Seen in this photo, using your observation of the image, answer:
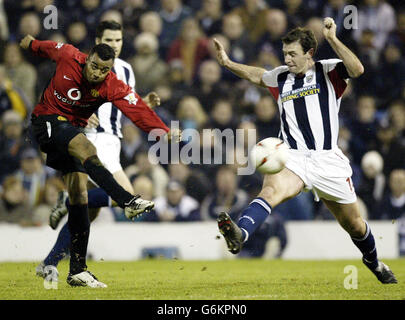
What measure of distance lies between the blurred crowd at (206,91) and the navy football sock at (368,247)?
12.7 feet

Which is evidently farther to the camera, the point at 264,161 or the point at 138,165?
the point at 138,165

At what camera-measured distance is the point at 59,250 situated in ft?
24.4

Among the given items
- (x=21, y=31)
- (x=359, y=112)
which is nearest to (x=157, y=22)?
(x=21, y=31)

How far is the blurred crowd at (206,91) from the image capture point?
11.4 meters

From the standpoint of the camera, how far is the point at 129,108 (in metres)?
6.70

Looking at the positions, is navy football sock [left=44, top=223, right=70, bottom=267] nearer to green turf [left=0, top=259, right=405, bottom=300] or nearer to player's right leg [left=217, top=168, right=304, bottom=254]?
green turf [left=0, top=259, right=405, bottom=300]

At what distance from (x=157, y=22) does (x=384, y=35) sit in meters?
3.98

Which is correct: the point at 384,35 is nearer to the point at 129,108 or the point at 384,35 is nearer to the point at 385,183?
the point at 385,183

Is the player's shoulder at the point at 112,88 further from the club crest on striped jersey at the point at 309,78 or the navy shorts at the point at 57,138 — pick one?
the club crest on striped jersey at the point at 309,78

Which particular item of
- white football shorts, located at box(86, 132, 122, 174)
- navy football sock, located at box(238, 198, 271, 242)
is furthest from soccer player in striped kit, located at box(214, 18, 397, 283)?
white football shorts, located at box(86, 132, 122, 174)

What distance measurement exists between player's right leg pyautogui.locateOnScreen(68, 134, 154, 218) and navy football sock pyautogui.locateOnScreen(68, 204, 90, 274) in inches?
21.4

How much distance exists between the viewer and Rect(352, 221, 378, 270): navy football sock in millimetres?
6914

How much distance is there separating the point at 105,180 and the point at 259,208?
1.27 metres

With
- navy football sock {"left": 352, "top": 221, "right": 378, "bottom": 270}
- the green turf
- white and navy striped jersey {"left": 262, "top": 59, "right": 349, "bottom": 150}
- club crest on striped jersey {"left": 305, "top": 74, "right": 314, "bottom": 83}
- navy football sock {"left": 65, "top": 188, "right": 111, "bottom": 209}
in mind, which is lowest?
the green turf
